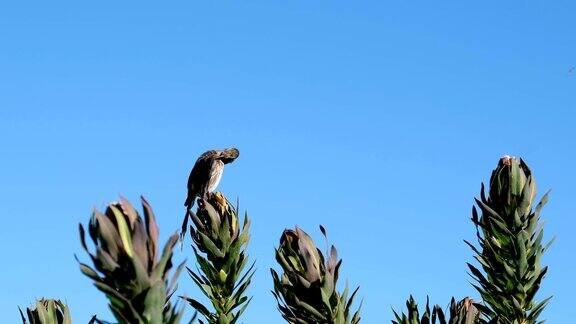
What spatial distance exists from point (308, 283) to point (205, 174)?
4.59 meters

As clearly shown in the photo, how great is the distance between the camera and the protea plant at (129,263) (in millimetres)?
3043

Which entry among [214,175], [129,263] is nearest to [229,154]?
[214,175]

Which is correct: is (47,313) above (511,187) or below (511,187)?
below

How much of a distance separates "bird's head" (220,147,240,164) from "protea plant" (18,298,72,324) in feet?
16.8

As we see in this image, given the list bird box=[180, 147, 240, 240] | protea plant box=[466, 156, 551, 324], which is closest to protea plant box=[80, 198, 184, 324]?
protea plant box=[466, 156, 551, 324]

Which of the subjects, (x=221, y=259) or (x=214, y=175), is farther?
(x=214, y=175)

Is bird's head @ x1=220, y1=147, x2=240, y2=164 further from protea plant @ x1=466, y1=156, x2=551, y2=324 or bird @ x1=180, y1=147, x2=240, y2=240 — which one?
protea plant @ x1=466, y1=156, x2=551, y2=324

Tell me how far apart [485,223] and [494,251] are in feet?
0.55

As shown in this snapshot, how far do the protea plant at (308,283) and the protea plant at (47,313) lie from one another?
1.20m

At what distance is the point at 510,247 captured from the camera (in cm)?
530

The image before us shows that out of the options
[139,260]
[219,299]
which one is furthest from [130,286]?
[219,299]

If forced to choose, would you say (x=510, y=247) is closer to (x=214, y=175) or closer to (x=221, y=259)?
(x=221, y=259)

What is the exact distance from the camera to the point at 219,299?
5.68m

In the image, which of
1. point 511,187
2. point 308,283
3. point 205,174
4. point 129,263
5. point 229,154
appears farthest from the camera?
point 229,154
